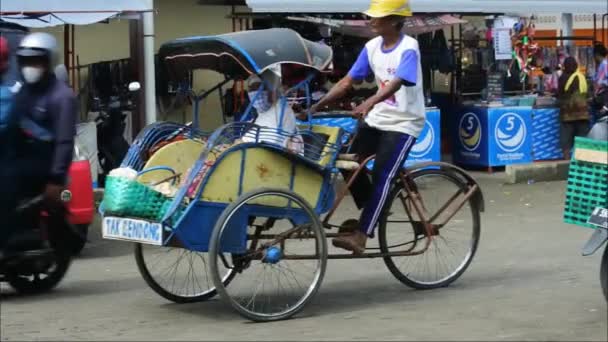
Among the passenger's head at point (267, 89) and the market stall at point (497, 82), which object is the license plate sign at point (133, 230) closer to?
the passenger's head at point (267, 89)

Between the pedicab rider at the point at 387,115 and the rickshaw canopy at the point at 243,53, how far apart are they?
1.24 ft

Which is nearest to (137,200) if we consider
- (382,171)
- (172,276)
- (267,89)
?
(172,276)

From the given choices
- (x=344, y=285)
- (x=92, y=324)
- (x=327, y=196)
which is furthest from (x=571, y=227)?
(x=92, y=324)

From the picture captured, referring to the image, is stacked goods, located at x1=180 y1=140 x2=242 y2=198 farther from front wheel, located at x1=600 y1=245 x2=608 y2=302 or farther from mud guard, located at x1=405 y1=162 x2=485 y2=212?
front wheel, located at x1=600 y1=245 x2=608 y2=302

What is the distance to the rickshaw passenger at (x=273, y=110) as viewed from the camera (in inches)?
301

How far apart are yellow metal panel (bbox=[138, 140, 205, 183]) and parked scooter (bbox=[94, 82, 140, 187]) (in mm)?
6386

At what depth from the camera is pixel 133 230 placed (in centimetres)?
724

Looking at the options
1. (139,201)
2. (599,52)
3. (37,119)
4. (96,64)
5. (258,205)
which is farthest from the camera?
(599,52)

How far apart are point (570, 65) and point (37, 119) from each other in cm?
1088

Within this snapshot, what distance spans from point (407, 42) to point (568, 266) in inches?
99.7

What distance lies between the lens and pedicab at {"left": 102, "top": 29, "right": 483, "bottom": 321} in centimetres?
721

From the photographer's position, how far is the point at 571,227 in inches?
456

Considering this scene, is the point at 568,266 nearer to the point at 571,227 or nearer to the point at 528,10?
the point at 571,227

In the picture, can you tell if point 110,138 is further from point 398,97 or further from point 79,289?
point 398,97
